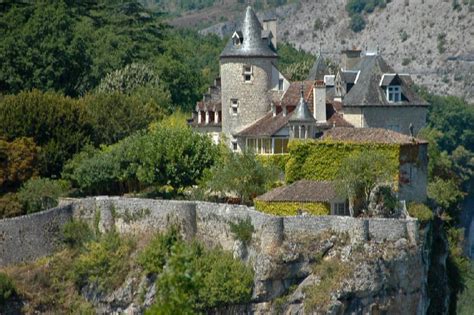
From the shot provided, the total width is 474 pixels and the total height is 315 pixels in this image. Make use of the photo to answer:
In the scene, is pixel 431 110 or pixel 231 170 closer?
pixel 231 170

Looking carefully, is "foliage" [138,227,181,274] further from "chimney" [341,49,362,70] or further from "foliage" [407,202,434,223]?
"chimney" [341,49,362,70]

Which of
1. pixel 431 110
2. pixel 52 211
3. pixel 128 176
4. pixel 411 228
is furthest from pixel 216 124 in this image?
pixel 431 110

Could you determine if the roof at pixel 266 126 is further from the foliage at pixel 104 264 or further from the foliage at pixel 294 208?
the foliage at pixel 104 264

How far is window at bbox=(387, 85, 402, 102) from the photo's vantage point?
230 feet

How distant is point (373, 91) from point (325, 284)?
14150mm

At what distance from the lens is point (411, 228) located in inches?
2330

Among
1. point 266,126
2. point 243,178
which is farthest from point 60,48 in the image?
point 243,178

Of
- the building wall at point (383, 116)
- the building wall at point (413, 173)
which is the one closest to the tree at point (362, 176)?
the building wall at point (413, 173)

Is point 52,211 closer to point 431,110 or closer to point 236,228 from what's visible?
point 236,228

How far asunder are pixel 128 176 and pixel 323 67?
640 inches

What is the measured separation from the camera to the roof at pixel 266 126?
68312 mm

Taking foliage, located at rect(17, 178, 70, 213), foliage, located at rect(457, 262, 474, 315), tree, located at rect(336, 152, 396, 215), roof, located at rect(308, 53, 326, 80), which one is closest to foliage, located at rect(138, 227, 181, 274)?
foliage, located at rect(17, 178, 70, 213)

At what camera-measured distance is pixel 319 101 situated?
68.9 m

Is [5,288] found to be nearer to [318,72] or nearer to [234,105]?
[234,105]
